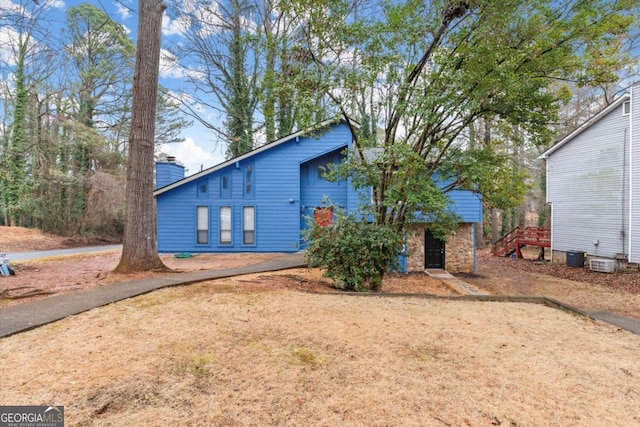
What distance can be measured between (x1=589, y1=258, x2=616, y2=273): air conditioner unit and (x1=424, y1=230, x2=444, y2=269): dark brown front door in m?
6.67

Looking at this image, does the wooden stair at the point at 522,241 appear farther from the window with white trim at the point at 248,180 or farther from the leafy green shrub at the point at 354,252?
the window with white trim at the point at 248,180

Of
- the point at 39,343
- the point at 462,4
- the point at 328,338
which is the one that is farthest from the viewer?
the point at 462,4

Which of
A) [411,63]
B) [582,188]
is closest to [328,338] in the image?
[411,63]

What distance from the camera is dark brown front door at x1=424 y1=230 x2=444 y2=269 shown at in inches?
547

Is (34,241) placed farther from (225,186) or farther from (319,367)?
(319,367)

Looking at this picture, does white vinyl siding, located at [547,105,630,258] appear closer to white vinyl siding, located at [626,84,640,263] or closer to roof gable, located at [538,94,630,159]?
roof gable, located at [538,94,630,159]

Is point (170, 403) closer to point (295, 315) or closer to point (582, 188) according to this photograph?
point (295, 315)

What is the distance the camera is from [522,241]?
19266 mm

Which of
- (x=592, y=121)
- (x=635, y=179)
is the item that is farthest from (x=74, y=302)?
(x=592, y=121)

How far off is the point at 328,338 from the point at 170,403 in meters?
1.94

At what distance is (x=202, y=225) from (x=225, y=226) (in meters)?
1.05

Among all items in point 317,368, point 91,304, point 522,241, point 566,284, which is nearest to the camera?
point 317,368

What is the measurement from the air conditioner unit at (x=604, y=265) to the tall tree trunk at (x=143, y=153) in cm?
1723

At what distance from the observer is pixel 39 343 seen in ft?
11.7
